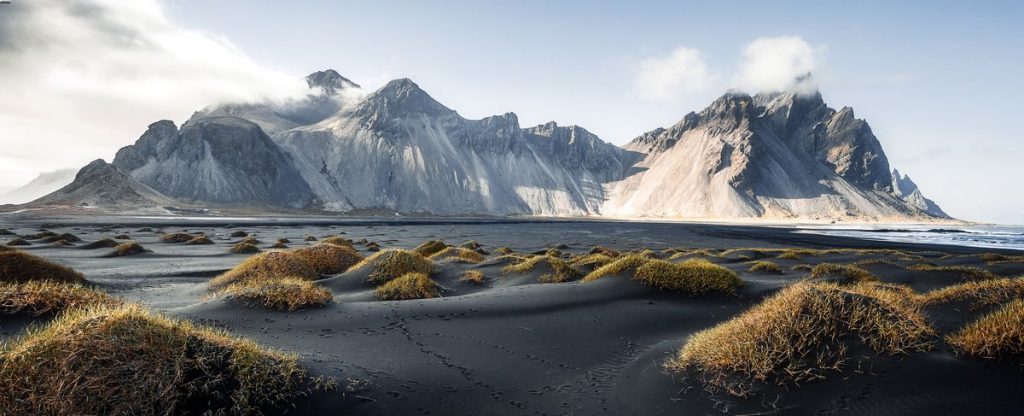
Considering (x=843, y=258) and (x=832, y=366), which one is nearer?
(x=832, y=366)

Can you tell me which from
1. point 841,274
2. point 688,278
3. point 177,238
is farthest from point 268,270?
point 177,238

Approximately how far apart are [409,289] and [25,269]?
1202cm

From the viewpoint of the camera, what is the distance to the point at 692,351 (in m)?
8.29

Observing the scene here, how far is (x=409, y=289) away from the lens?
16516mm

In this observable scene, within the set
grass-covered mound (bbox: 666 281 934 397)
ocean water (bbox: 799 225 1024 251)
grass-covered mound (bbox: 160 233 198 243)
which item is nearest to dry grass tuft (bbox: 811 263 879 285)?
grass-covered mound (bbox: 666 281 934 397)

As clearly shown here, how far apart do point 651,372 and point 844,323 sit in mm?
3263

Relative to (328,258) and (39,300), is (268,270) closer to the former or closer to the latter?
(328,258)

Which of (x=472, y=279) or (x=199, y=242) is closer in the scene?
(x=472, y=279)

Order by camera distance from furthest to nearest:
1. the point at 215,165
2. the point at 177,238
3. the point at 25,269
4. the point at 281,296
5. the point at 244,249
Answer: the point at 215,165, the point at 177,238, the point at 244,249, the point at 25,269, the point at 281,296

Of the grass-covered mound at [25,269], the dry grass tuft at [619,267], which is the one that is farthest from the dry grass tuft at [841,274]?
the grass-covered mound at [25,269]

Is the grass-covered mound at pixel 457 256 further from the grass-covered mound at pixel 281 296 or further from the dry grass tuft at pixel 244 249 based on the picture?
the dry grass tuft at pixel 244 249

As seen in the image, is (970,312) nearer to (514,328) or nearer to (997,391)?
(997,391)

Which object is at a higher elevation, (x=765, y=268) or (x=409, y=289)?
(x=765, y=268)

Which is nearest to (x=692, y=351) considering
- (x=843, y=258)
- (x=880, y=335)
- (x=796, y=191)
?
(x=880, y=335)
